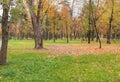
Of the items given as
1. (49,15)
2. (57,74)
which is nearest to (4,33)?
(57,74)

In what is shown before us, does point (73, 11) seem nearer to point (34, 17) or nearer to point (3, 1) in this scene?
point (34, 17)

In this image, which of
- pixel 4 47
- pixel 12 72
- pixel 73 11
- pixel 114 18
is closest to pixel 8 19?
pixel 4 47

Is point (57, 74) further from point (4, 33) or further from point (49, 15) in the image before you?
point (49, 15)

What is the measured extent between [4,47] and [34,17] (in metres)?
16.8

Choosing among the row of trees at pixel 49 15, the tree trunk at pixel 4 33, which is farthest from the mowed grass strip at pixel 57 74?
the row of trees at pixel 49 15

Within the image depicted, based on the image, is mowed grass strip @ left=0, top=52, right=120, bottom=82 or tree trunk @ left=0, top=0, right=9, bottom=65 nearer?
mowed grass strip @ left=0, top=52, right=120, bottom=82

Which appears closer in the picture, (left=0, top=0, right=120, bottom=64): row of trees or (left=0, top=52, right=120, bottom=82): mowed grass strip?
(left=0, top=52, right=120, bottom=82): mowed grass strip

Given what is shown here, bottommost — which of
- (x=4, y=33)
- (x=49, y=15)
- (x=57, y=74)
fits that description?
(x=57, y=74)

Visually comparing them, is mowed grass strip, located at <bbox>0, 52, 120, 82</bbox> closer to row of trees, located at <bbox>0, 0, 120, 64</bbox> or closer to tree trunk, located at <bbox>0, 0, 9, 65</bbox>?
tree trunk, located at <bbox>0, 0, 9, 65</bbox>

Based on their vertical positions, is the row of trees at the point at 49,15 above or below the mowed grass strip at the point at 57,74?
above

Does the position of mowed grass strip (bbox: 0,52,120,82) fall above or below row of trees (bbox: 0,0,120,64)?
below

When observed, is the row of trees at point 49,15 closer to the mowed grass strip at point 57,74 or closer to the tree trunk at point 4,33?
the tree trunk at point 4,33

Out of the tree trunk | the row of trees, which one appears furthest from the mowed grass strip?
the row of trees

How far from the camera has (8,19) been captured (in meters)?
15.2
